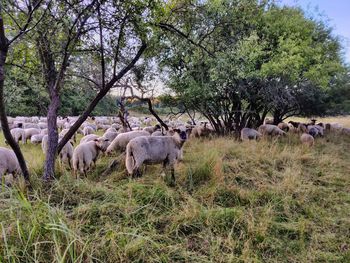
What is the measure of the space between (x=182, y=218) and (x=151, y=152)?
6.80ft

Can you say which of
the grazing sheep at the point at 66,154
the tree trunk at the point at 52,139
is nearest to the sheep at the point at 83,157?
the grazing sheep at the point at 66,154

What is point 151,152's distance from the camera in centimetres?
554

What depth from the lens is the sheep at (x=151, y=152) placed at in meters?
5.40

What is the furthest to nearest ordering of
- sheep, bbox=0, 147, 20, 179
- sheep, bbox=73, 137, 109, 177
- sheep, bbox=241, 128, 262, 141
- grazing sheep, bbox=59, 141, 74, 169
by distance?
sheep, bbox=241, 128, 262, 141 → grazing sheep, bbox=59, 141, 74, 169 → sheep, bbox=73, 137, 109, 177 → sheep, bbox=0, 147, 20, 179

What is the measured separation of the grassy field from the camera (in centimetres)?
257

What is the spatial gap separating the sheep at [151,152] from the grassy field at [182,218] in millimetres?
359

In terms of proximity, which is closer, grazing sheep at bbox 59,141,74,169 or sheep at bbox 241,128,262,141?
grazing sheep at bbox 59,141,74,169

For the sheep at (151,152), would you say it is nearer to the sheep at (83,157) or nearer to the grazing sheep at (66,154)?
the sheep at (83,157)

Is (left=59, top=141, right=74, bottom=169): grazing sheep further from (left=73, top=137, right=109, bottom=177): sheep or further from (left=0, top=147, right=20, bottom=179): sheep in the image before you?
(left=0, top=147, right=20, bottom=179): sheep

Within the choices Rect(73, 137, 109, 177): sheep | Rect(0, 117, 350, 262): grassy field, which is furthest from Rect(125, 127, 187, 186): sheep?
Rect(73, 137, 109, 177): sheep

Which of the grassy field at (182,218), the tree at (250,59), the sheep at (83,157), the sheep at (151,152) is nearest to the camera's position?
the grassy field at (182,218)

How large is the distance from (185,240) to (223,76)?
6658mm

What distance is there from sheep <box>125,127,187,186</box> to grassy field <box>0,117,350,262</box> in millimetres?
359

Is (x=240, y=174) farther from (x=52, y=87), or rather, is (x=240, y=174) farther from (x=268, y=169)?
(x=52, y=87)
